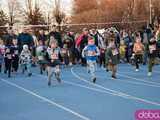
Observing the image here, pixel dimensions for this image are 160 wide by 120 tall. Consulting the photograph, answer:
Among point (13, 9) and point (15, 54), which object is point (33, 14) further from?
point (15, 54)

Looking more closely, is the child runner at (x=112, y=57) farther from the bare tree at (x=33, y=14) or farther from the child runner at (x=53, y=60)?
the bare tree at (x=33, y=14)

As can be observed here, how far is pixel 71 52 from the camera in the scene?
30.2 m

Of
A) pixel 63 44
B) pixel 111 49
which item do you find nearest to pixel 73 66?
pixel 63 44

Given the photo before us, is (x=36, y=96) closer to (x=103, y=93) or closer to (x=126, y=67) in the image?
(x=103, y=93)

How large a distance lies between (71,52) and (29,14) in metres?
32.1

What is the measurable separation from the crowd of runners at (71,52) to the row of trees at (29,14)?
93.4ft

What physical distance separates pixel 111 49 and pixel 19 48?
6499 mm

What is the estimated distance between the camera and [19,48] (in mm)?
27734

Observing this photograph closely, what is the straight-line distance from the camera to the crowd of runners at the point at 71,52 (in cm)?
2150

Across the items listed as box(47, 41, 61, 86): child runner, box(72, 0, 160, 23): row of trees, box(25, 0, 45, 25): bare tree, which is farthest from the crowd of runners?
box(72, 0, 160, 23): row of trees

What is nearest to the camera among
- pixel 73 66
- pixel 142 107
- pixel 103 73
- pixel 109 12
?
pixel 142 107

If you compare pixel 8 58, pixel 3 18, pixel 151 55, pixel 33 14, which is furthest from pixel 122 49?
pixel 3 18

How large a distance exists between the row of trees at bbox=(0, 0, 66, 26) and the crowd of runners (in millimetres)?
28481

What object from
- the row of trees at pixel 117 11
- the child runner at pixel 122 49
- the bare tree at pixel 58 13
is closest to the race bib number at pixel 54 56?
the child runner at pixel 122 49
